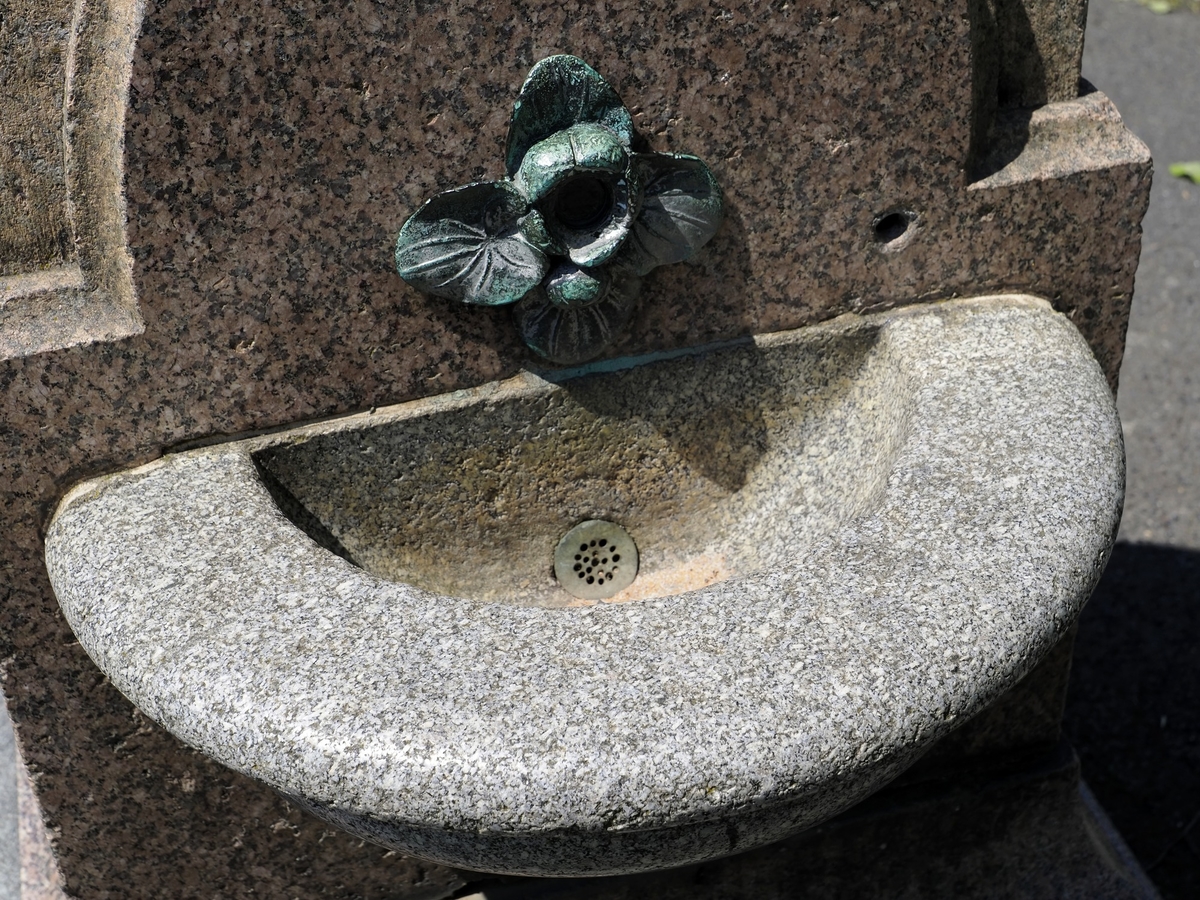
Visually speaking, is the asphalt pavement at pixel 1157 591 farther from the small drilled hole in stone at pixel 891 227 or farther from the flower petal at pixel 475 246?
the flower petal at pixel 475 246

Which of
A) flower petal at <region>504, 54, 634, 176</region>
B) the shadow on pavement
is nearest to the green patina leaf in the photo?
the shadow on pavement

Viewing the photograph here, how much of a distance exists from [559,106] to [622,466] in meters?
0.64

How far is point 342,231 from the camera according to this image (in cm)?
168

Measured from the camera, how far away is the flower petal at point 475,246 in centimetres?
169

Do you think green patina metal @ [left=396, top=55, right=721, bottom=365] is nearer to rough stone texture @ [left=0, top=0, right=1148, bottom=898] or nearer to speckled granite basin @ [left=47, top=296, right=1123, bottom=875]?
rough stone texture @ [left=0, top=0, right=1148, bottom=898]

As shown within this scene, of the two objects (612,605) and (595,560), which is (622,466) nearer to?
(595,560)

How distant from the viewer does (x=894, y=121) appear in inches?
72.1

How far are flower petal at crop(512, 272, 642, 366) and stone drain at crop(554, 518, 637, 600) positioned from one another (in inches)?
14.3

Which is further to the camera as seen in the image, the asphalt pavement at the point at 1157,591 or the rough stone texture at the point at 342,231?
the asphalt pavement at the point at 1157,591

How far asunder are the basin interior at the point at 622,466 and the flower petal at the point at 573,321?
0.22 feet

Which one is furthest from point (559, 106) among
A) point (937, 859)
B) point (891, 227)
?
point (937, 859)

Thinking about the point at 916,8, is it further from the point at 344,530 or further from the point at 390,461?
the point at 344,530

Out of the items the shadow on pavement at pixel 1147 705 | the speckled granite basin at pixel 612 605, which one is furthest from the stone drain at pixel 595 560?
the shadow on pavement at pixel 1147 705

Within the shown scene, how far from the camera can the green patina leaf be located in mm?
4805
